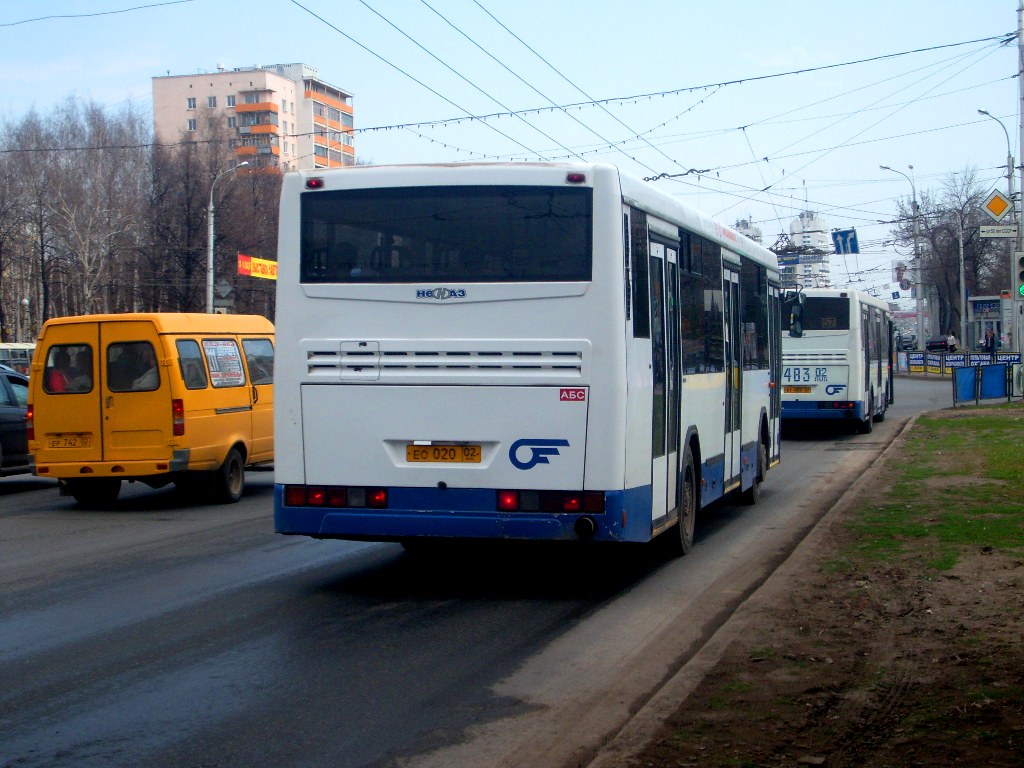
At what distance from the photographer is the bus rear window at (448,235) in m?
8.70

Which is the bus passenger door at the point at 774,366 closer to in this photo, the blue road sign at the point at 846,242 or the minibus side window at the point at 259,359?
the minibus side window at the point at 259,359

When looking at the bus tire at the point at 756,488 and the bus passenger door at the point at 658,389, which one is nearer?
the bus passenger door at the point at 658,389

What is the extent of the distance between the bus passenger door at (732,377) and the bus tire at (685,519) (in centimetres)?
173

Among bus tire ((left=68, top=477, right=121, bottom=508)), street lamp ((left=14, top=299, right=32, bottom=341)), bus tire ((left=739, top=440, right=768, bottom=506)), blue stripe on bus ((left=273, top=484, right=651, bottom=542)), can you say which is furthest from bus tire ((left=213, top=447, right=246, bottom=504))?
street lamp ((left=14, top=299, right=32, bottom=341))

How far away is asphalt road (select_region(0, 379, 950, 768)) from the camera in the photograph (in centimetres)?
564

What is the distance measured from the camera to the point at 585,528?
8.57 m

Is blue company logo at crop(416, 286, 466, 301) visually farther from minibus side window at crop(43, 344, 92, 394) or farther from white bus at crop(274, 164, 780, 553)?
minibus side window at crop(43, 344, 92, 394)

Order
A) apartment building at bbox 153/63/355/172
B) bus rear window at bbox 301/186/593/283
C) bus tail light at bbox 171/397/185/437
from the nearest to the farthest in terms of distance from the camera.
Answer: bus rear window at bbox 301/186/593/283, bus tail light at bbox 171/397/185/437, apartment building at bbox 153/63/355/172

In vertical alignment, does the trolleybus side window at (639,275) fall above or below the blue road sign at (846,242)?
below

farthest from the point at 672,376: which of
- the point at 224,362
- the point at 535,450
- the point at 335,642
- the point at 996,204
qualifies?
the point at 996,204

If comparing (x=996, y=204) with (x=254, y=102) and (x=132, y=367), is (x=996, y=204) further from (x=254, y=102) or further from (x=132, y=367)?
(x=254, y=102)

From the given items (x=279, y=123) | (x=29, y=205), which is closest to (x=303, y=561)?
(x=29, y=205)

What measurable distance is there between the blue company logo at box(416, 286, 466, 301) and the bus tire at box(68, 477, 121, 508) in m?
8.55

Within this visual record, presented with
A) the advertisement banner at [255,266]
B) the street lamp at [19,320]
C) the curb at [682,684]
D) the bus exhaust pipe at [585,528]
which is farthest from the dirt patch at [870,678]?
Result: the street lamp at [19,320]
